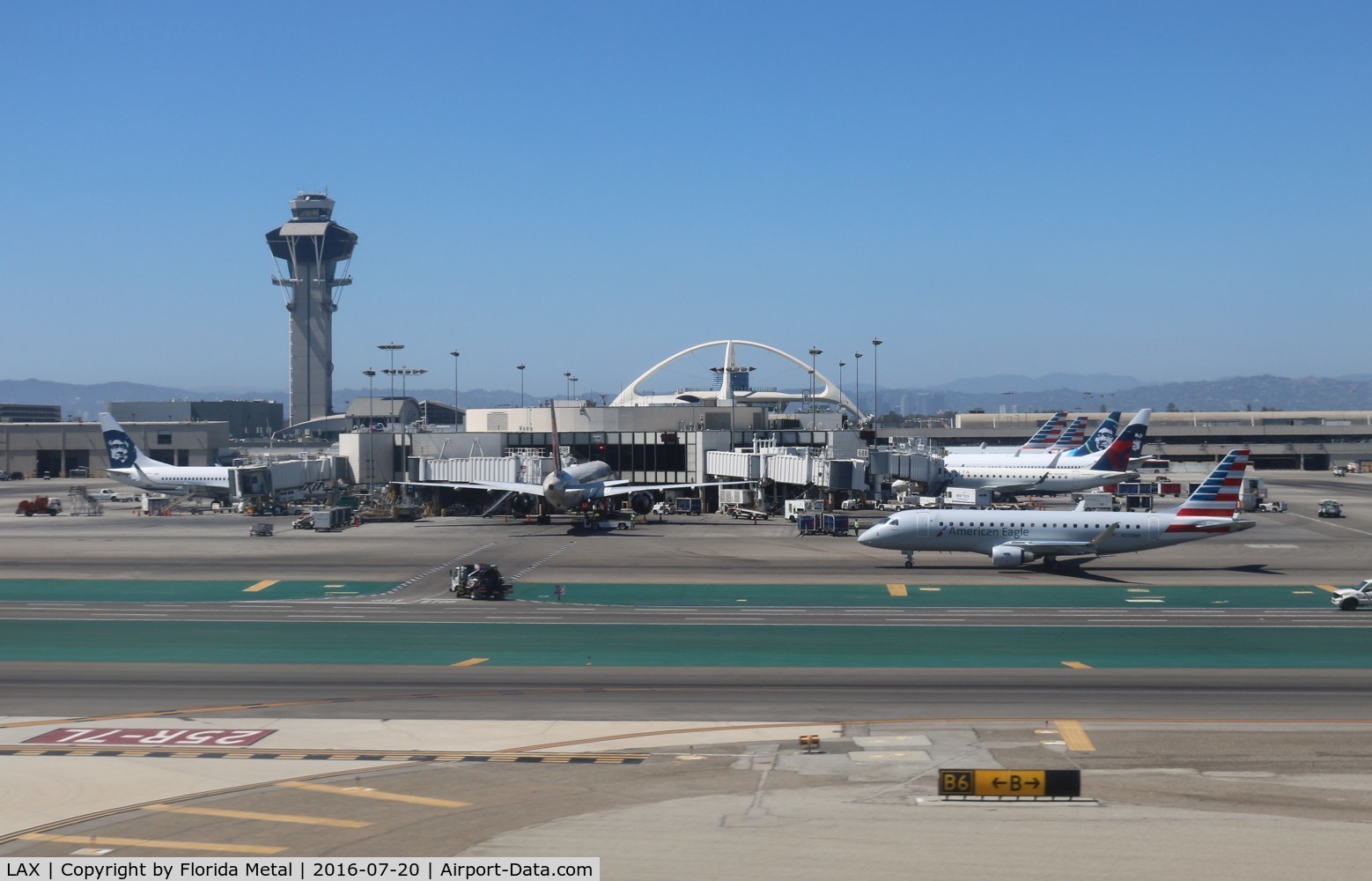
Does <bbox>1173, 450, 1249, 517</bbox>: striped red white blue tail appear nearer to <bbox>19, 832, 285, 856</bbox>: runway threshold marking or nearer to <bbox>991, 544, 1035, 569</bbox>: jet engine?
<bbox>991, 544, 1035, 569</bbox>: jet engine

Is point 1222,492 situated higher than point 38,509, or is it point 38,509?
point 1222,492

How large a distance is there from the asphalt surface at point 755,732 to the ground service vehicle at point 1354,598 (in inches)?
46.3

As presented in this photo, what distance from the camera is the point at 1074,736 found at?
110 feet

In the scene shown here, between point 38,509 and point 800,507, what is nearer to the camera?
point 800,507

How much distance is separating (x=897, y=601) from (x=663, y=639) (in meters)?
15.3

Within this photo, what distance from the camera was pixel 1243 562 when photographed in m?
73.3

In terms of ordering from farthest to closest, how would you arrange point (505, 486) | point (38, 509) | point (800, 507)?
point (38, 509), point (800, 507), point (505, 486)

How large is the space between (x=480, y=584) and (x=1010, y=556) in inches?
1214

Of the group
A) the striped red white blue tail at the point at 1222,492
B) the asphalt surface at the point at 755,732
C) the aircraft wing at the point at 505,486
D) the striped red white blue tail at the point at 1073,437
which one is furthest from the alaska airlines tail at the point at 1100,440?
the aircraft wing at the point at 505,486

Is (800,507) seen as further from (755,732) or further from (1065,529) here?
(755,732)

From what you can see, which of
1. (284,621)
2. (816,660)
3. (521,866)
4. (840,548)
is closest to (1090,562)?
(840,548)

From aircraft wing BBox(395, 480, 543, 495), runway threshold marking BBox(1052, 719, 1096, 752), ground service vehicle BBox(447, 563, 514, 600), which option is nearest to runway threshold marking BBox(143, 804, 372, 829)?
runway threshold marking BBox(1052, 719, 1096, 752)

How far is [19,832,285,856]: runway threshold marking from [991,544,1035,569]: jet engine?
51.5 metres

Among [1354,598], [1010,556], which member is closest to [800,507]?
[1010,556]
